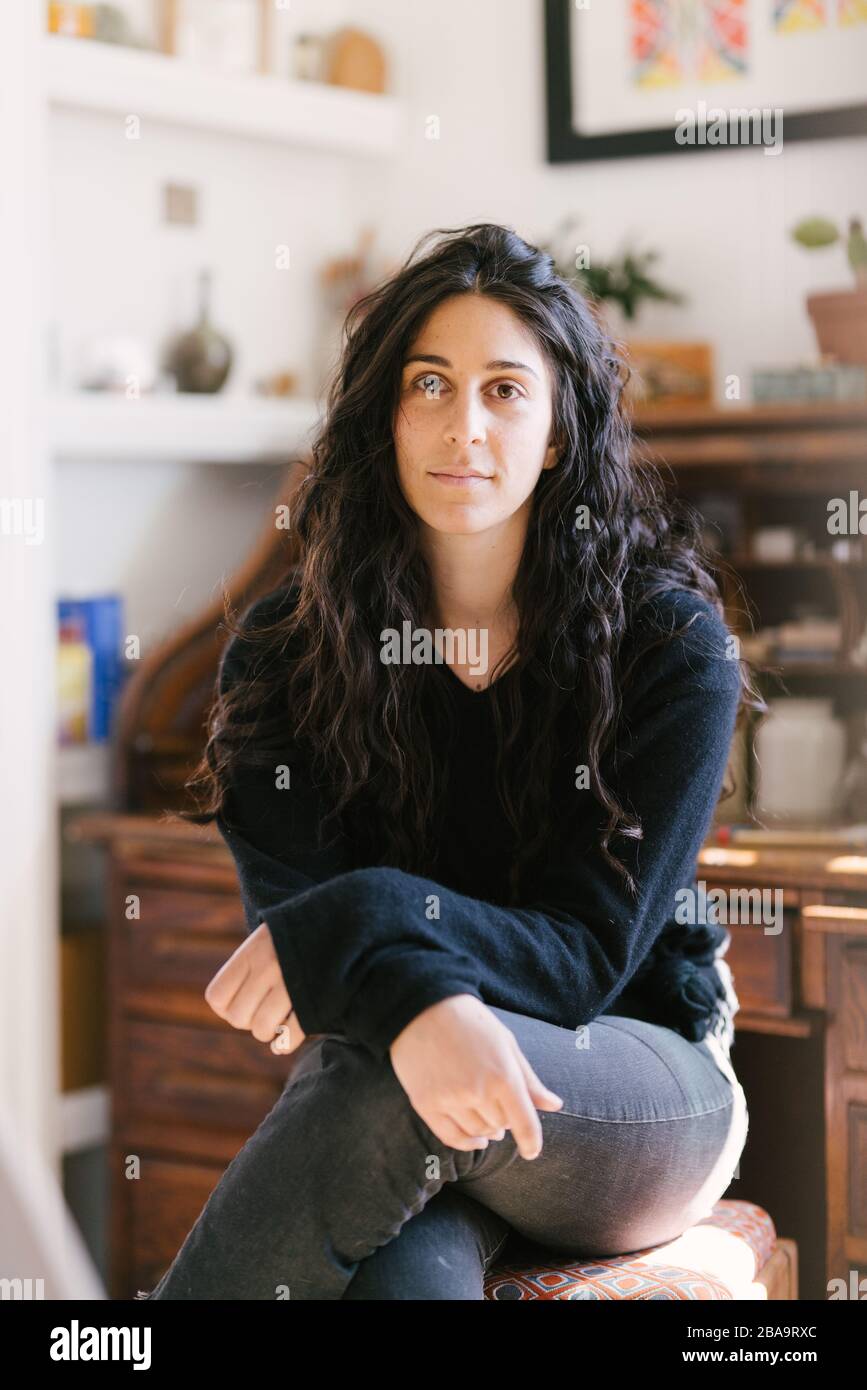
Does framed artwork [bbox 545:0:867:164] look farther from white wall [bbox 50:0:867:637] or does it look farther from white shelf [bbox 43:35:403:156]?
white shelf [bbox 43:35:403:156]

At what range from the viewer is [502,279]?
4.19ft

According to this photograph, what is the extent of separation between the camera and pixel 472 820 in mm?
1330

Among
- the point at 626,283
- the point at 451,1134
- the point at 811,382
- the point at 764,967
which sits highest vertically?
the point at 626,283

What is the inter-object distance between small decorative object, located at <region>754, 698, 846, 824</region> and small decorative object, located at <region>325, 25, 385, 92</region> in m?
1.17

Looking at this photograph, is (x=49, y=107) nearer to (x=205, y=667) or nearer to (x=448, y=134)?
(x=448, y=134)

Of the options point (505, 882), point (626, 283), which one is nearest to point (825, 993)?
point (505, 882)

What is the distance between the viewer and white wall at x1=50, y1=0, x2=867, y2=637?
219 centimetres

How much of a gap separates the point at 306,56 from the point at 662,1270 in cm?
190

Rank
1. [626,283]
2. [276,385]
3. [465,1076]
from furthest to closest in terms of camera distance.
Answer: [276,385], [626,283], [465,1076]

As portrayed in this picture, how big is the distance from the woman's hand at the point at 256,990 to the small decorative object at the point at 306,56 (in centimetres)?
171

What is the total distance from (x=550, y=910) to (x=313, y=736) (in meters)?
0.25

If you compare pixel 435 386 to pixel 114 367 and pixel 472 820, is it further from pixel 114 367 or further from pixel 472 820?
pixel 114 367

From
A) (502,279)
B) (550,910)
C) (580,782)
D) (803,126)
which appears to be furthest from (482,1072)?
(803,126)

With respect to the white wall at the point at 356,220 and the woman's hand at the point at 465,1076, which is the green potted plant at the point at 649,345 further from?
the woman's hand at the point at 465,1076
